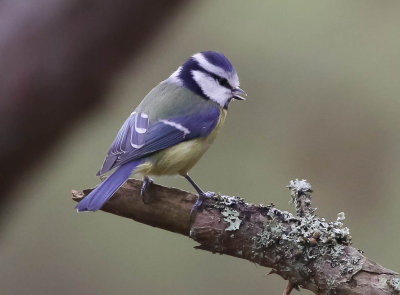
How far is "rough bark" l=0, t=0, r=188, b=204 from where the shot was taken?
5.12 ft

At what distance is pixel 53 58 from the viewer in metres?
1.58

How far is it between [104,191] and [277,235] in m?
0.37

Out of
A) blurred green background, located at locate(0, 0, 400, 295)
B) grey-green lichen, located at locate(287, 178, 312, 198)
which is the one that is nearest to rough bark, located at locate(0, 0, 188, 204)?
grey-green lichen, located at locate(287, 178, 312, 198)

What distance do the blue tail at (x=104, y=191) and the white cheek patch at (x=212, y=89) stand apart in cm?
36

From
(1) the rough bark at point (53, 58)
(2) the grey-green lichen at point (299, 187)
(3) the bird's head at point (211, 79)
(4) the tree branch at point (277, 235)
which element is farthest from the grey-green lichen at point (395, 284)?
(1) the rough bark at point (53, 58)

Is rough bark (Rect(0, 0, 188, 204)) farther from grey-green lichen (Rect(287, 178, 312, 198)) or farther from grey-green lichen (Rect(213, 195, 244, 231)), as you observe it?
grey-green lichen (Rect(287, 178, 312, 198))

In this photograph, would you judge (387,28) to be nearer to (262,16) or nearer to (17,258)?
(262,16)

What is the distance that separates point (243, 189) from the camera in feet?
7.98

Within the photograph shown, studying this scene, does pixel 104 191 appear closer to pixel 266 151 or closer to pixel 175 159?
pixel 175 159

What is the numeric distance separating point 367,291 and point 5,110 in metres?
0.87

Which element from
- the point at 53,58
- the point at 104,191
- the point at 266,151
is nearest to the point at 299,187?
the point at 104,191

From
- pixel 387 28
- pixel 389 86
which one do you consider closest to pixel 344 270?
pixel 389 86

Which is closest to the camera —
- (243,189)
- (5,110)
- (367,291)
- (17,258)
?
(367,291)

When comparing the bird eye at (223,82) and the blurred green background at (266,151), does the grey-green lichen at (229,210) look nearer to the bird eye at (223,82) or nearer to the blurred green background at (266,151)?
the bird eye at (223,82)
